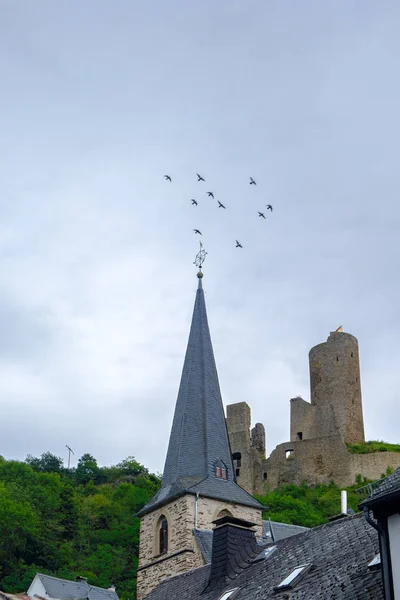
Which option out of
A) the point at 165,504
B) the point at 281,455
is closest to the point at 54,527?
the point at 281,455

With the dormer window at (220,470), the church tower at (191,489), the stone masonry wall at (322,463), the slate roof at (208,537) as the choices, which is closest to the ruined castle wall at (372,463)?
the stone masonry wall at (322,463)

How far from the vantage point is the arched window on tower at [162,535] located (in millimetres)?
32653

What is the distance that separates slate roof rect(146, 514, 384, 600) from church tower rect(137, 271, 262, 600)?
10.4m

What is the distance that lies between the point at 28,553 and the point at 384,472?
2156 centimetres

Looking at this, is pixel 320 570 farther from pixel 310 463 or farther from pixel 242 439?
pixel 242 439

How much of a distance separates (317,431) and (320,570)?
48765 mm

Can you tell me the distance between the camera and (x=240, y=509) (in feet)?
109

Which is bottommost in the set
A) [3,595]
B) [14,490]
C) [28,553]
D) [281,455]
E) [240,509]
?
[3,595]

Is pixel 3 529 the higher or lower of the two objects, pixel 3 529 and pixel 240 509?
the higher

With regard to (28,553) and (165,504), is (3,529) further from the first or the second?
(165,504)

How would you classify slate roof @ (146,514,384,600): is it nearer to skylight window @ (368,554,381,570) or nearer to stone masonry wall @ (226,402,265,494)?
skylight window @ (368,554,381,570)

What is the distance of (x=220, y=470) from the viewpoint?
34.6 meters

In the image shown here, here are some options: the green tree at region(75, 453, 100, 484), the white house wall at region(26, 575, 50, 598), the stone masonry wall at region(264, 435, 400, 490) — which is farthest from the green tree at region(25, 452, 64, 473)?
the white house wall at region(26, 575, 50, 598)

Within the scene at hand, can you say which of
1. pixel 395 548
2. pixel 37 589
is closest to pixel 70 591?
pixel 37 589
